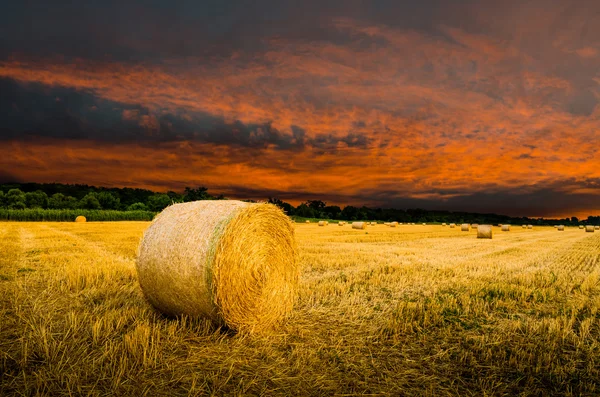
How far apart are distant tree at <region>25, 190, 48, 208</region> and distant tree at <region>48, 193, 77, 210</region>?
1298 millimetres

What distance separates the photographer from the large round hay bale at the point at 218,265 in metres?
5.42

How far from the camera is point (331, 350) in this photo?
4.77m

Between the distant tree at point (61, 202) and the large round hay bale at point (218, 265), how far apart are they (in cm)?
6642

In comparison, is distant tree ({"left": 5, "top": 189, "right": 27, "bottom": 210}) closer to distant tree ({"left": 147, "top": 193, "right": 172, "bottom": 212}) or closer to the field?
distant tree ({"left": 147, "top": 193, "right": 172, "bottom": 212})

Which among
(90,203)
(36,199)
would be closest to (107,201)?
(90,203)

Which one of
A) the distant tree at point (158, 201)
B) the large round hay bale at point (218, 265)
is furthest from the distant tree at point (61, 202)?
the large round hay bale at point (218, 265)

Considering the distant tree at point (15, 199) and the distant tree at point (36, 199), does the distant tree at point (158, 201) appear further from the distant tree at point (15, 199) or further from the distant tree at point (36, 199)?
the distant tree at point (15, 199)

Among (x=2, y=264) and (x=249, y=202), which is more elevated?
(x=249, y=202)

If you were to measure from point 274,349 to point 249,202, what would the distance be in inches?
96.2

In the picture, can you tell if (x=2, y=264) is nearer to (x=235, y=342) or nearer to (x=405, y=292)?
(x=235, y=342)

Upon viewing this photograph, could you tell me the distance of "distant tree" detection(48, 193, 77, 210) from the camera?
6350cm

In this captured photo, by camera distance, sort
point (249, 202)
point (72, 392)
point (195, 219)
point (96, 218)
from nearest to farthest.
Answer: point (72, 392) < point (195, 219) < point (249, 202) < point (96, 218)

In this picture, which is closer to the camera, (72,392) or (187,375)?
(72,392)

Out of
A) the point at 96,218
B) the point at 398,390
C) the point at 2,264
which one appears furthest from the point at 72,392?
the point at 96,218
